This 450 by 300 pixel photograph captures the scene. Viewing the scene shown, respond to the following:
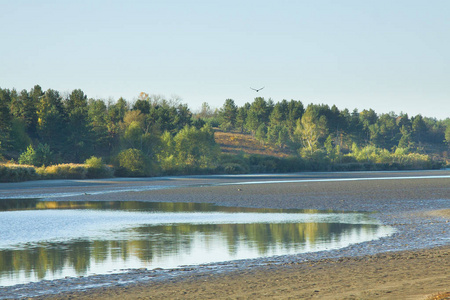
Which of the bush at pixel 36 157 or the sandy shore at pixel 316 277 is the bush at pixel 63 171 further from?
the sandy shore at pixel 316 277

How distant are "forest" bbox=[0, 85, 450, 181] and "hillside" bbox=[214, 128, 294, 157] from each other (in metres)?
1.56

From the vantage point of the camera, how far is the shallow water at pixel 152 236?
1253 cm

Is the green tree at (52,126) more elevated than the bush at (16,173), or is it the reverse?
the green tree at (52,126)

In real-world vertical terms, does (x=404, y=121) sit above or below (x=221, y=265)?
above

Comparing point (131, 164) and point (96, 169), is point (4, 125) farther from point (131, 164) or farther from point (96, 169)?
point (131, 164)

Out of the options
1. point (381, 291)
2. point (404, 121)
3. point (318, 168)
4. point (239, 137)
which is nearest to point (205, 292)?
point (381, 291)

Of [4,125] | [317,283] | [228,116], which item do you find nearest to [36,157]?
[4,125]

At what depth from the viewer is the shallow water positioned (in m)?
12.5

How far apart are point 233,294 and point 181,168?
60.9 meters

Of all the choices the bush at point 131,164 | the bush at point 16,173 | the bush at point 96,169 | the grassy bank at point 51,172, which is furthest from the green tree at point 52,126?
the bush at point 16,173

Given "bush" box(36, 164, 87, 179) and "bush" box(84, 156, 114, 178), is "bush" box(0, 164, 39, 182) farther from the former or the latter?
"bush" box(84, 156, 114, 178)

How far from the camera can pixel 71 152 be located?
71.2 meters

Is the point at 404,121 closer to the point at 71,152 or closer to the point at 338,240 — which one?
the point at 71,152

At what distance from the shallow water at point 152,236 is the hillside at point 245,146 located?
3464 inches
